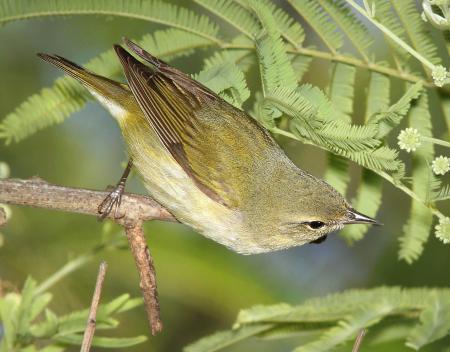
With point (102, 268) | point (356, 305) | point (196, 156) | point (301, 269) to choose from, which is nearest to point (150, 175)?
point (196, 156)

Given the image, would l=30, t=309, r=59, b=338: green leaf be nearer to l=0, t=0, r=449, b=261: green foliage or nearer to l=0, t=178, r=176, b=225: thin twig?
l=0, t=178, r=176, b=225: thin twig

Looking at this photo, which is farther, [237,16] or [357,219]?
[357,219]

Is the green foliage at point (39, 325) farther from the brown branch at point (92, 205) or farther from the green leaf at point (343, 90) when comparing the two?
the green leaf at point (343, 90)

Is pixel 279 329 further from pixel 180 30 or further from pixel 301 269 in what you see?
pixel 301 269

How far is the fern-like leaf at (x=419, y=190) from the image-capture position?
333 cm

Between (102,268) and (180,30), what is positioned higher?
(180,30)

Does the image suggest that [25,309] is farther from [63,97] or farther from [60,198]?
[63,97]

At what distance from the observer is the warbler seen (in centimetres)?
378

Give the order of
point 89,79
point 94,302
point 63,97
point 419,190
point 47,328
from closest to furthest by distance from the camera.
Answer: point 94,302 < point 47,328 < point 419,190 < point 63,97 < point 89,79

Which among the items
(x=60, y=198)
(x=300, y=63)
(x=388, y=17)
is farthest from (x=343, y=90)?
(x=60, y=198)

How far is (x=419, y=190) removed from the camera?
3314 mm

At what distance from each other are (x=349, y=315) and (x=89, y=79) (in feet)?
5.56

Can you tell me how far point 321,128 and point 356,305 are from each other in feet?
2.48

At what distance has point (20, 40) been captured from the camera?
5914 mm
